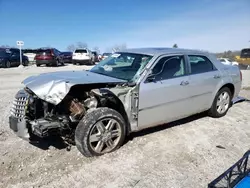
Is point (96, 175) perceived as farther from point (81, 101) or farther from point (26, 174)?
point (81, 101)

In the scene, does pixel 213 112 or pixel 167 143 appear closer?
pixel 167 143

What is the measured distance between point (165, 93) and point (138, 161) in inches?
51.9

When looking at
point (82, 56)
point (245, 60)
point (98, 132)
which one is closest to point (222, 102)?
point (98, 132)

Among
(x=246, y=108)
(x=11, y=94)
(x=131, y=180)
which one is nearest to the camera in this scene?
(x=131, y=180)

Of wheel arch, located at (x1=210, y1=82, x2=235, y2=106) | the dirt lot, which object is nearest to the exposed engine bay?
the dirt lot

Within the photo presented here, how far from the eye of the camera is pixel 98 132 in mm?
3719

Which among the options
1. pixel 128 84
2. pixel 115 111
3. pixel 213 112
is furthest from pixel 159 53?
pixel 213 112

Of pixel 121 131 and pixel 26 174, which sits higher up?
pixel 121 131

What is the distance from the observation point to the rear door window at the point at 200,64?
4.89 meters

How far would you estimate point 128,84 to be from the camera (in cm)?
394

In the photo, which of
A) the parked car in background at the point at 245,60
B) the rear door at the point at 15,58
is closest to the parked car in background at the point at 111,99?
the rear door at the point at 15,58

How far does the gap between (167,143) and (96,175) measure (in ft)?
5.07

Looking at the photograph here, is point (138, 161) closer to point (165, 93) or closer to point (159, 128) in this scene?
point (165, 93)

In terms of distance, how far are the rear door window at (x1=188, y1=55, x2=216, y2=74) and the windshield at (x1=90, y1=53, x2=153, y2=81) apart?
105 centimetres
